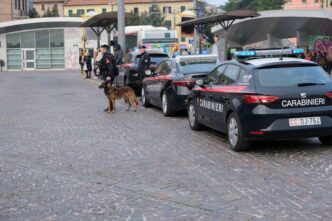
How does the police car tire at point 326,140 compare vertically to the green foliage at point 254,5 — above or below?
below

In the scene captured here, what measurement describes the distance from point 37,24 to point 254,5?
79.5m

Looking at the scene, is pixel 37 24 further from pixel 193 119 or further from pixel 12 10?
pixel 193 119

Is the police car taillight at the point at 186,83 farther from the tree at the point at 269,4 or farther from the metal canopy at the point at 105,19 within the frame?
the tree at the point at 269,4

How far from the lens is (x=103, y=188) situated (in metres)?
6.64

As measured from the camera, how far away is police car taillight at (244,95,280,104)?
832cm

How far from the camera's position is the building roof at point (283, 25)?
3881 centimetres

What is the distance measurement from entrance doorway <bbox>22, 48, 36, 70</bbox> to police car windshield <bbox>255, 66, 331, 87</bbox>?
56028mm

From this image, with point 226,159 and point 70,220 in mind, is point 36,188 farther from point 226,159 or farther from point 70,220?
point 226,159

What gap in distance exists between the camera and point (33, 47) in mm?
62156

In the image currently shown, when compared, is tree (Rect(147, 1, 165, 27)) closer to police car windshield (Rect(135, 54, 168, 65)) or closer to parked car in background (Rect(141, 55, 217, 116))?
police car windshield (Rect(135, 54, 168, 65))

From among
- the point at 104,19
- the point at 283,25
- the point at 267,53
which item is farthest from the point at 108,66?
the point at 283,25

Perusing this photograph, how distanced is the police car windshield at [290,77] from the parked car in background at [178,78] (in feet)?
13.7

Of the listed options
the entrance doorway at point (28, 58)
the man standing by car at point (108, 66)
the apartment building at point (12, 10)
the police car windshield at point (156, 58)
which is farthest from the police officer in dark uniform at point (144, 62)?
the apartment building at point (12, 10)

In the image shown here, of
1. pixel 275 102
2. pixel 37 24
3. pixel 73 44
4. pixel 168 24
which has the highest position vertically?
pixel 168 24
